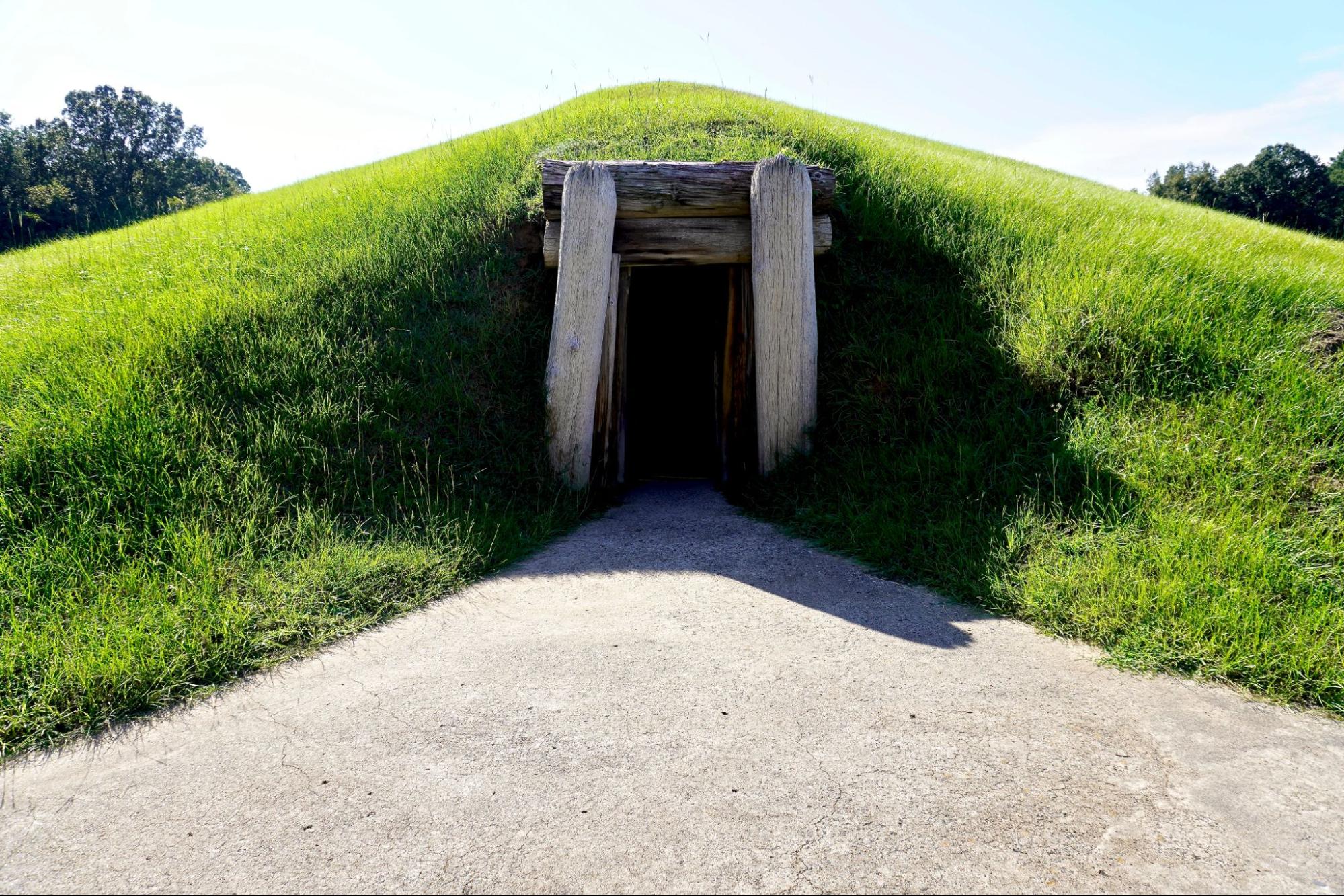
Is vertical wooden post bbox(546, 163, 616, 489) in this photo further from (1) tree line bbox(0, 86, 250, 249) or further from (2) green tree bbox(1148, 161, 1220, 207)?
(2) green tree bbox(1148, 161, 1220, 207)

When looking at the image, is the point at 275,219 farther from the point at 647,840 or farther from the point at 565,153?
the point at 647,840

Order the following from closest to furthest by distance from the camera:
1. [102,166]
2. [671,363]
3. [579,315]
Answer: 1. [579,315]
2. [671,363]
3. [102,166]

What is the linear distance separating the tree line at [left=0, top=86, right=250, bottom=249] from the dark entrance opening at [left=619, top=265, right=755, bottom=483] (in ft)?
87.7

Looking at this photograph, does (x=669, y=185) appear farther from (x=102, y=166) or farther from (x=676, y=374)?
(x=102, y=166)

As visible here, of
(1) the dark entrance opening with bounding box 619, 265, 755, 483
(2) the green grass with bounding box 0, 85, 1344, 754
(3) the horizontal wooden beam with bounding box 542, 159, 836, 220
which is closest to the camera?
(2) the green grass with bounding box 0, 85, 1344, 754

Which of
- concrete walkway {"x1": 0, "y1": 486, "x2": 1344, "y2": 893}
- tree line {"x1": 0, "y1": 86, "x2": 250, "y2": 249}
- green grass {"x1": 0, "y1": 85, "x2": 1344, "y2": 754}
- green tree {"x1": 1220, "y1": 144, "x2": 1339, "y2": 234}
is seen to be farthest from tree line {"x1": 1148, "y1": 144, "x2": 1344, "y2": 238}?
tree line {"x1": 0, "y1": 86, "x2": 250, "y2": 249}

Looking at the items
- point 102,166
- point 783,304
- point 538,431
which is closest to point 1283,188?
point 783,304

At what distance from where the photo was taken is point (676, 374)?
408 inches

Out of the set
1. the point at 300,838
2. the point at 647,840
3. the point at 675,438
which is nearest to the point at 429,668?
the point at 300,838

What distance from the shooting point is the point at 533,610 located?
13.6 feet

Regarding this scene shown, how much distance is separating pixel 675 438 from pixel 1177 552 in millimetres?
6355

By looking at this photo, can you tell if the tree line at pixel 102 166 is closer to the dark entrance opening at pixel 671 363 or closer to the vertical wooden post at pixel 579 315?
the dark entrance opening at pixel 671 363

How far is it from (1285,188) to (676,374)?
3785 cm

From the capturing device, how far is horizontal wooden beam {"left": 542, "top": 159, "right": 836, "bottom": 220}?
591 cm
